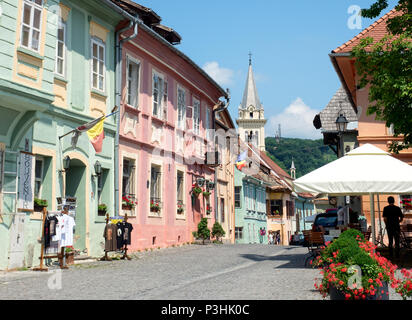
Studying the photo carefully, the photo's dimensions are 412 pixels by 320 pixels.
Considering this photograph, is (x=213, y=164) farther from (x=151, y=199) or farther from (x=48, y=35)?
(x=48, y=35)

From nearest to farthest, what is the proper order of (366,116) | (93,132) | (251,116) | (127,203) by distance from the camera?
(93,132) → (127,203) → (366,116) → (251,116)

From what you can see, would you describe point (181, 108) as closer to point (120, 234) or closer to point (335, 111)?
point (120, 234)

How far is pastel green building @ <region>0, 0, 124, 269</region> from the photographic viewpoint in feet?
42.6

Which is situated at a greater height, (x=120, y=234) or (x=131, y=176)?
(x=131, y=176)

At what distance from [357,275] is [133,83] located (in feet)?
48.1

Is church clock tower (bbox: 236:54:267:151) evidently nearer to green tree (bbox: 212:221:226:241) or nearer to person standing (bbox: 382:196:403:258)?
green tree (bbox: 212:221:226:241)

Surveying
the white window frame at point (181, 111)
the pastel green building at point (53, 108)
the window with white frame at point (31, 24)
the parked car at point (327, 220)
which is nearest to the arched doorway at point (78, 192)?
the pastel green building at point (53, 108)

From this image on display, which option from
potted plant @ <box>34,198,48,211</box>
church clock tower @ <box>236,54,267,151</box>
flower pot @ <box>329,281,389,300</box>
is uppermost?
church clock tower @ <box>236,54,267,151</box>

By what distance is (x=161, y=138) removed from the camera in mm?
22656

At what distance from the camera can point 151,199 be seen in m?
22.0

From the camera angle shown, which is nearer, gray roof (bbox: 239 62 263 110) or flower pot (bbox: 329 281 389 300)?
flower pot (bbox: 329 281 389 300)

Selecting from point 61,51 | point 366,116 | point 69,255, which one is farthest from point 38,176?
point 366,116

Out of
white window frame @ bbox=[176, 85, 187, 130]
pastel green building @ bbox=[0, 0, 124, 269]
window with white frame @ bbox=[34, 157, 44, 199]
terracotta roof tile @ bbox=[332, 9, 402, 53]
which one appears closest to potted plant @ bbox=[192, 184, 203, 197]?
white window frame @ bbox=[176, 85, 187, 130]

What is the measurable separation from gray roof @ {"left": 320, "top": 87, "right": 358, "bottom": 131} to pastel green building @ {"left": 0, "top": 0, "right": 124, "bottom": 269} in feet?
67.2
